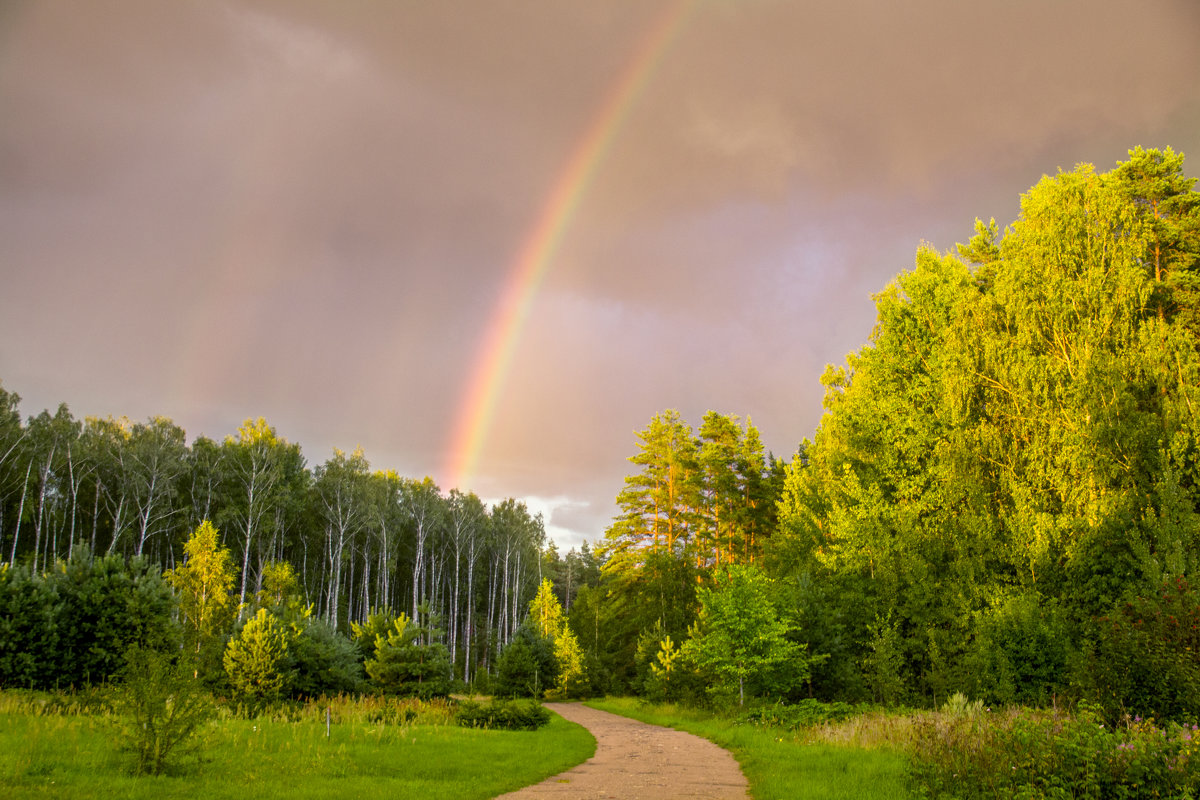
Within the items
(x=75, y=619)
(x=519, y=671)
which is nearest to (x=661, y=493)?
(x=519, y=671)

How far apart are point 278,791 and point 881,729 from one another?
491 inches

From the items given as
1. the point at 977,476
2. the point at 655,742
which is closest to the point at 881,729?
the point at 655,742

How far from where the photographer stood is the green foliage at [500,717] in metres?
20.2

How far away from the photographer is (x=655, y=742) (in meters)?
17.6

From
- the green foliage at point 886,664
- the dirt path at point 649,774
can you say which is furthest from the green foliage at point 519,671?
the green foliage at point 886,664

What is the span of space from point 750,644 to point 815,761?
33.0 ft

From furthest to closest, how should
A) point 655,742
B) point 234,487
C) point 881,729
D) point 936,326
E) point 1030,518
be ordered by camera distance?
point 234,487 < point 936,326 < point 1030,518 < point 655,742 < point 881,729

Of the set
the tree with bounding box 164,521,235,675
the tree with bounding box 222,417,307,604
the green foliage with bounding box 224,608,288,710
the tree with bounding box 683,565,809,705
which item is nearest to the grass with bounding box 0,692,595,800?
the green foliage with bounding box 224,608,288,710

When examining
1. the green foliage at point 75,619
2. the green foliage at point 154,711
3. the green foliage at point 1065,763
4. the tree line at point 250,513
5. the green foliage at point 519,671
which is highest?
the tree line at point 250,513

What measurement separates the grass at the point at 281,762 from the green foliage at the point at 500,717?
3.28m

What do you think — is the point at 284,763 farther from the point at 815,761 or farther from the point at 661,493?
the point at 661,493

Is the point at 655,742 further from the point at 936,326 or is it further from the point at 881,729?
the point at 936,326

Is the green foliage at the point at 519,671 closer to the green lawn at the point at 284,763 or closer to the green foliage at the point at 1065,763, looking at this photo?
the green lawn at the point at 284,763

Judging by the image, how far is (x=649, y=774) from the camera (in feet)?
39.1
